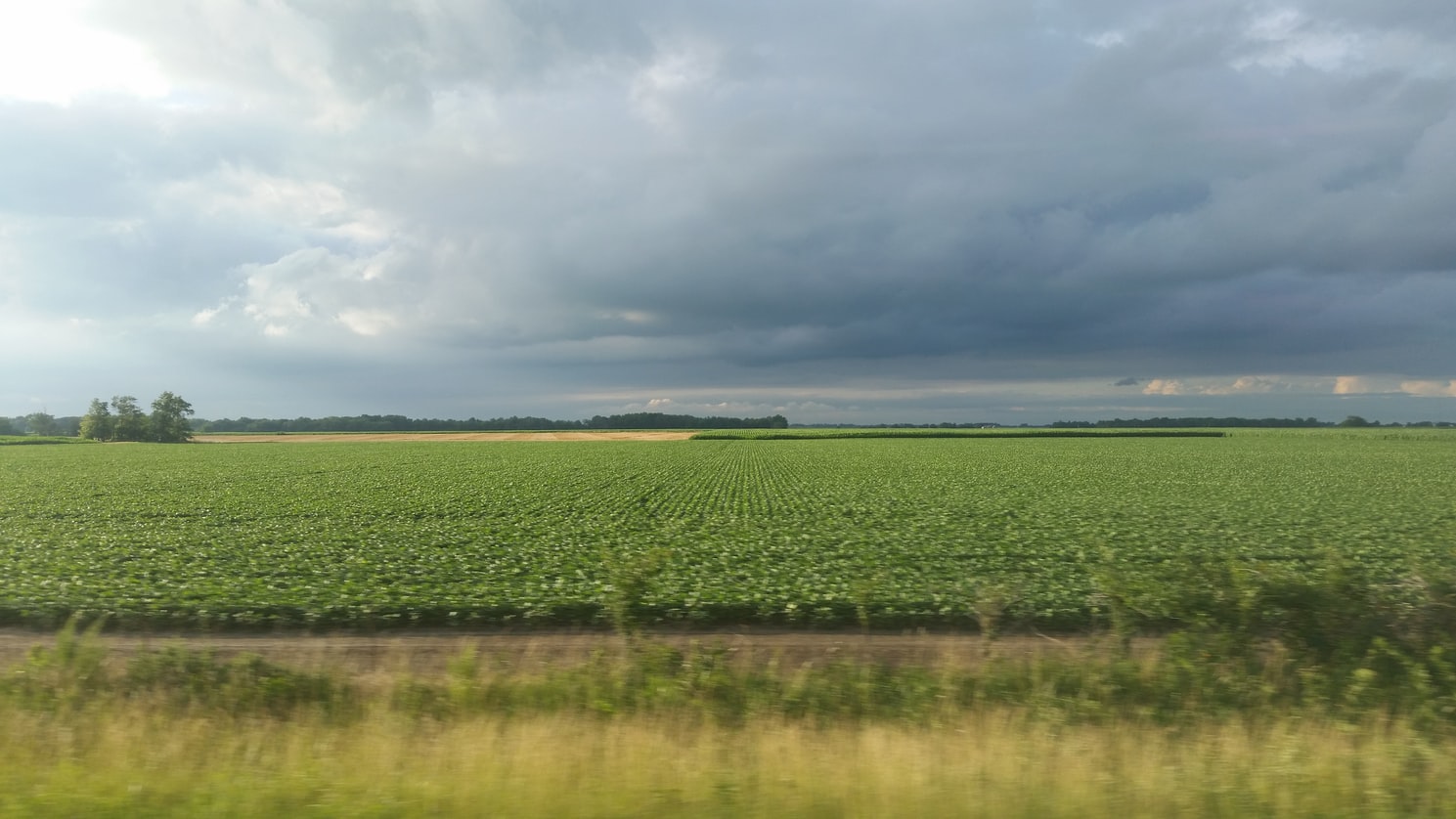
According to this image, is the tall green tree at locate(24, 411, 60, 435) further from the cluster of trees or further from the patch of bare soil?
the patch of bare soil

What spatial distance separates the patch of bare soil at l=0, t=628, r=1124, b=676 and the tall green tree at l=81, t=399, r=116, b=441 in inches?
6580

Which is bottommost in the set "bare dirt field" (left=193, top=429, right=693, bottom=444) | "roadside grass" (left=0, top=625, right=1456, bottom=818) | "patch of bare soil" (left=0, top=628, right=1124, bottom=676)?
"patch of bare soil" (left=0, top=628, right=1124, bottom=676)

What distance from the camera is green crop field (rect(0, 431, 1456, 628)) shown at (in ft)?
45.9

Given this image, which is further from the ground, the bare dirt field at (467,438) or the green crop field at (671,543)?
the bare dirt field at (467,438)

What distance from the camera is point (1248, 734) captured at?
684cm

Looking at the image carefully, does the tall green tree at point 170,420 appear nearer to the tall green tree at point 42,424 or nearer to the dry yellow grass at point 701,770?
the tall green tree at point 42,424

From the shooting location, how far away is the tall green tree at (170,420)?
14312 cm

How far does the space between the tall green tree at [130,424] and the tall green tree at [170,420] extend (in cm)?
168

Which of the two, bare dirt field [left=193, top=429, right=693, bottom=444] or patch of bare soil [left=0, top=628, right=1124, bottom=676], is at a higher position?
bare dirt field [left=193, top=429, right=693, bottom=444]

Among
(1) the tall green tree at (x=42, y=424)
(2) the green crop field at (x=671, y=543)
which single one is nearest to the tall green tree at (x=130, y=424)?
(1) the tall green tree at (x=42, y=424)

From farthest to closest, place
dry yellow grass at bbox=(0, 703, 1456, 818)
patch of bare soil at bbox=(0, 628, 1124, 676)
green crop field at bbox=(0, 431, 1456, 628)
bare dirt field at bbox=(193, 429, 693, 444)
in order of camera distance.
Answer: bare dirt field at bbox=(193, 429, 693, 444) < green crop field at bbox=(0, 431, 1456, 628) < patch of bare soil at bbox=(0, 628, 1124, 676) < dry yellow grass at bbox=(0, 703, 1456, 818)

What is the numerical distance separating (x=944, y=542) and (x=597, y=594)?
37.8 feet

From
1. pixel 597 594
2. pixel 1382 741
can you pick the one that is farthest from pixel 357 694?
pixel 1382 741

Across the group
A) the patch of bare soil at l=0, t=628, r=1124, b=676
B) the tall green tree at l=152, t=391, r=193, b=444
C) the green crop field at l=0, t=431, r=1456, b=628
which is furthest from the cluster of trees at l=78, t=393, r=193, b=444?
the patch of bare soil at l=0, t=628, r=1124, b=676
